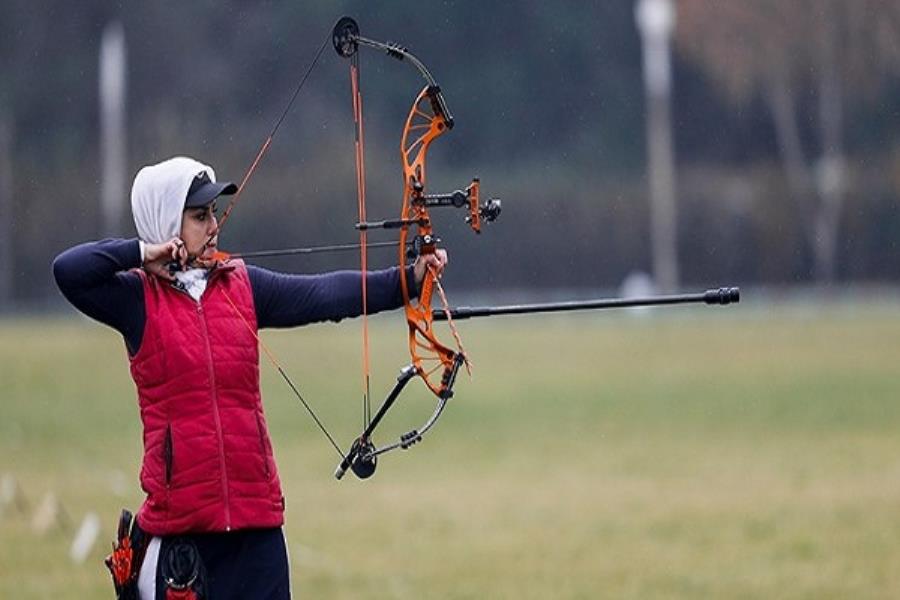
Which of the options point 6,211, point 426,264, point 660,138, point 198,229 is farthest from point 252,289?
point 6,211

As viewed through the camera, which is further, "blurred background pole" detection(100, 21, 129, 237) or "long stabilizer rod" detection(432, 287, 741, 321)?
"blurred background pole" detection(100, 21, 129, 237)

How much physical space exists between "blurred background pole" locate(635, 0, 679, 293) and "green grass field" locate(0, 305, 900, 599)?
17962 millimetres

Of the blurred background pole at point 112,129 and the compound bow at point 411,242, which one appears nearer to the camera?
the compound bow at point 411,242

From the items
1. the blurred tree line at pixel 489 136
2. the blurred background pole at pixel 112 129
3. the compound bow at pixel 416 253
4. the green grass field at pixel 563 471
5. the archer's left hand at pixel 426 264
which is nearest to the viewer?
the compound bow at pixel 416 253

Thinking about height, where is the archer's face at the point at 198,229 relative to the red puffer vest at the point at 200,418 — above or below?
above

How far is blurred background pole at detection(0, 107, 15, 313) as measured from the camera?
60938 mm

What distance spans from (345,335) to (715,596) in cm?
3663

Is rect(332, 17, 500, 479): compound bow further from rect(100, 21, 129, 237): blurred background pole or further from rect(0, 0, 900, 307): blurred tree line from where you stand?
rect(100, 21, 129, 237): blurred background pole

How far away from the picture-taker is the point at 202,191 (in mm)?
6516

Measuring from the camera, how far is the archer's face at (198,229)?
653 cm

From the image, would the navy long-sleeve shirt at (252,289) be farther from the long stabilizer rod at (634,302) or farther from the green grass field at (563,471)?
the green grass field at (563,471)

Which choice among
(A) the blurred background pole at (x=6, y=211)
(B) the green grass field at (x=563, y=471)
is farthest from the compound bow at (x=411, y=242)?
(A) the blurred background pole at (x=6, y=211)

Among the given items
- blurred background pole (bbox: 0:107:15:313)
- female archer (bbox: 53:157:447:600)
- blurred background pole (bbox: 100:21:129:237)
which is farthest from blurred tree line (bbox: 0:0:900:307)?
female archer (bbox: 53:157:447:600)

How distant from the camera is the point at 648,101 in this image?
61906 mm
